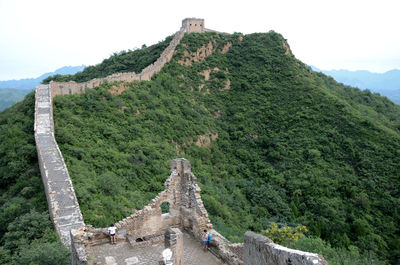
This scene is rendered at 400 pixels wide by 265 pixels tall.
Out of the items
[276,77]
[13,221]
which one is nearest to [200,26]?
[276,77]

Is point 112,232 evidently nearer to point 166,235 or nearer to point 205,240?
point 166,235

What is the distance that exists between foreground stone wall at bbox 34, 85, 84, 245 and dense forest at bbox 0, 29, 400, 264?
26.7 inches

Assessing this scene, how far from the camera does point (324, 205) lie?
26.4 meters

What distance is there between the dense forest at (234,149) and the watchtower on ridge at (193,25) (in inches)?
70.6

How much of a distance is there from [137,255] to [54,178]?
8.19m

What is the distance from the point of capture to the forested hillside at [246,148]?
20344 mm

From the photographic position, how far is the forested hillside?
20.3m

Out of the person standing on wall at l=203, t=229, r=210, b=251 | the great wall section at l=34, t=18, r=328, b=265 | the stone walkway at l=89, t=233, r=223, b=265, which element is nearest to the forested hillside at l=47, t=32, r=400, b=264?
the great wall section at l=34, t=18, r=328, b=265

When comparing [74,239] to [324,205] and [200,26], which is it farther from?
[200,26]

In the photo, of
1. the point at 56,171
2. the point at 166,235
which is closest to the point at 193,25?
the point at 56,171

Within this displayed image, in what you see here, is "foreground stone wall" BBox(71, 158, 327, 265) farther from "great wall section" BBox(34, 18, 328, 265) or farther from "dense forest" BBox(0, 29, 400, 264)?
"dense forest" BBox(0, 29, 400, 264)

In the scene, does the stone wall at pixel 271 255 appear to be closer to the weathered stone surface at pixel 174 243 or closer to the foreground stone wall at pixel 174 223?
the weathered stone surface at pixel 174 243

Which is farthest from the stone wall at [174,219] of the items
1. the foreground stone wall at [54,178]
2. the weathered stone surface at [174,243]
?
the foreground stone wall at [54,178]

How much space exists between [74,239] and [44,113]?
52.2 ft
